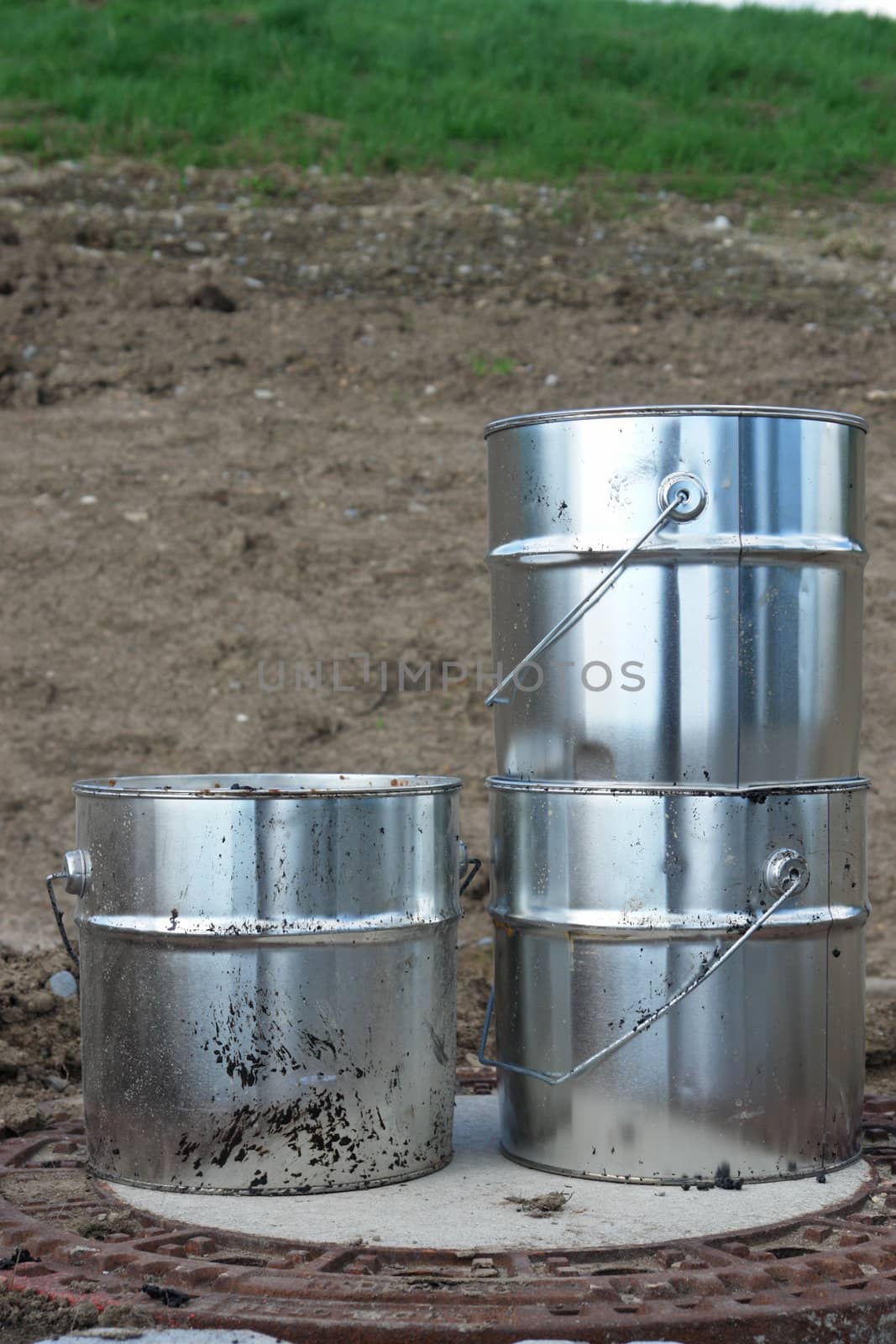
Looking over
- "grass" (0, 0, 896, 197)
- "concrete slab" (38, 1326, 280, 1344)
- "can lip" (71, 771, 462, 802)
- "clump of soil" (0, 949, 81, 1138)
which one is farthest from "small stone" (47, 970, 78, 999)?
"grass" (0, 0, 896, 197)

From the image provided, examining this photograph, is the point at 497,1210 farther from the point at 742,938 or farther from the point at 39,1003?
the point at 39,1003

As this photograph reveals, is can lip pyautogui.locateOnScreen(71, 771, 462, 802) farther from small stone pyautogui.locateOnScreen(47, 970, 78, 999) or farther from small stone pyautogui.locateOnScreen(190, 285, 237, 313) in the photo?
small stone pyautogui.locateOnScreen(190, 285, 237, 313)

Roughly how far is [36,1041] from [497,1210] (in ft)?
6.31

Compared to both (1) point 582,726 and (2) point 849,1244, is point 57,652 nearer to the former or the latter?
(1) point 582,726

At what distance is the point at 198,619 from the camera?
7324 mm

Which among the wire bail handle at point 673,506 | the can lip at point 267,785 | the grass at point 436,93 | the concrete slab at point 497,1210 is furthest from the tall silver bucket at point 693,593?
the grass at point 436,93

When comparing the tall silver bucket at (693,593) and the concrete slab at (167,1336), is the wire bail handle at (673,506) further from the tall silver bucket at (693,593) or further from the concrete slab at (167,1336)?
the concrete slab at (167,1336)

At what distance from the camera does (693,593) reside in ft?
11.2

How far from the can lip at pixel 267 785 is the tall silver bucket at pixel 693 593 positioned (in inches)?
14.9

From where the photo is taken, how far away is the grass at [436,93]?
11.2 meters

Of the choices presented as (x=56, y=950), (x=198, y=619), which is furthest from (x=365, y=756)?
(x=56, y=950)

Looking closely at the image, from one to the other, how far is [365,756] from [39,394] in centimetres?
341

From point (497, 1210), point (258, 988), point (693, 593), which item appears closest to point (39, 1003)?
point (258, 988)

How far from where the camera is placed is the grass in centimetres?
1122
